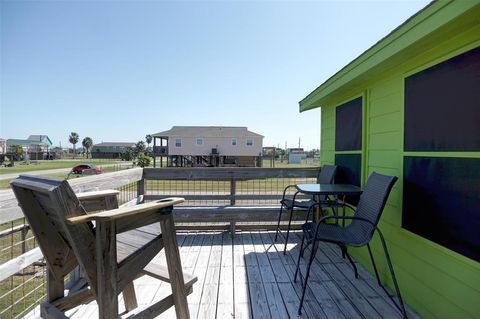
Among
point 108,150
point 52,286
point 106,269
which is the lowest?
point 52,286

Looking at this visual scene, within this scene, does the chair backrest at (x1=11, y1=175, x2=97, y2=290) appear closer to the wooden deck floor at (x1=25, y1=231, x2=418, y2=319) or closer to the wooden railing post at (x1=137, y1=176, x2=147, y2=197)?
the wooden deck floor at (x1=25, y1=231, x2=418, y2=319)

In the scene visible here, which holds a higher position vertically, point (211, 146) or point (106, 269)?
point (211, 146)

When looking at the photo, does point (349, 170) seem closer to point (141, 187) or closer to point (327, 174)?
point (327, 174)

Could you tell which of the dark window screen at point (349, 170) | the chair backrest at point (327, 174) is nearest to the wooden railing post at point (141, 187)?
the chair backrest at point (327, 174)

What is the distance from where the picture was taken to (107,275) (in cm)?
106

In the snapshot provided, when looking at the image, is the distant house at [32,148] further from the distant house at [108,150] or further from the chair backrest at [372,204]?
the chair backrest at [372,204]

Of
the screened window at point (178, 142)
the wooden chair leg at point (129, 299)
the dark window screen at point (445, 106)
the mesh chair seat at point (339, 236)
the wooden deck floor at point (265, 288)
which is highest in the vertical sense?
the screened window at point (178, 142)

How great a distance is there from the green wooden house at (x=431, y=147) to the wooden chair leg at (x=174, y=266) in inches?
66.0

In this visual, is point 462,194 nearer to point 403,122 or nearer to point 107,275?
point 403,122

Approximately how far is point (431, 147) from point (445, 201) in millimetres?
384

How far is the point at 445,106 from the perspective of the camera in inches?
65.9

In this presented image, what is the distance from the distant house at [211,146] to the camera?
23.9 meters

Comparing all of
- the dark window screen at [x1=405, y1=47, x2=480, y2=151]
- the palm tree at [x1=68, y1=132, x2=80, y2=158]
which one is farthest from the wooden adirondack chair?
the palm tree at [x1=68, y1=132, x2=80, y2=158]

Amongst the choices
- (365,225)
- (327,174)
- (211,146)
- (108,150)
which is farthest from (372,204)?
(108,150)
